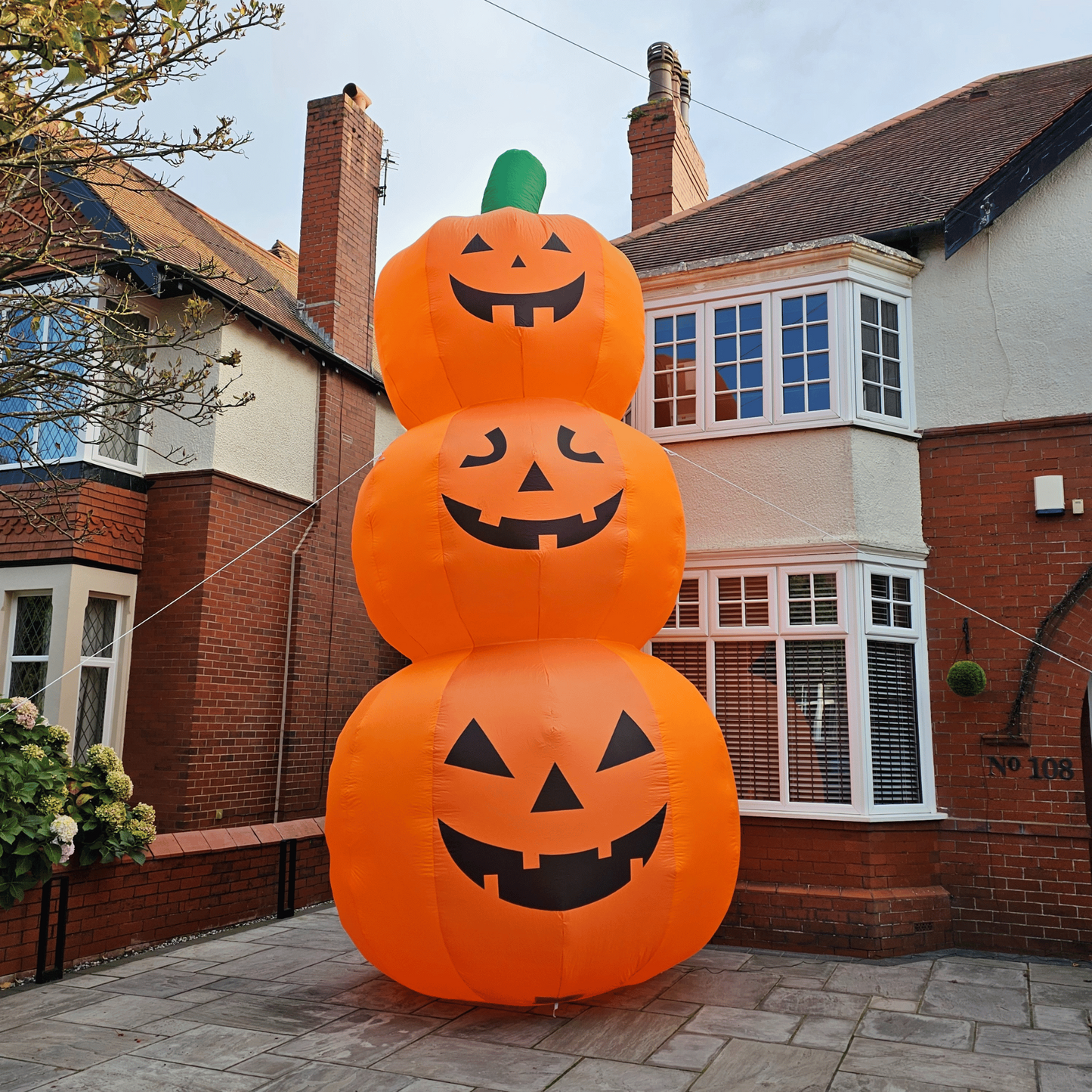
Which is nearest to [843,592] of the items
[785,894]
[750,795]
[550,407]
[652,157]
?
[750,795]

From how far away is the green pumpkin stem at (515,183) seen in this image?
7.11 m

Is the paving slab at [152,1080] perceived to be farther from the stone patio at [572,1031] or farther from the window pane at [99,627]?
the window pane at [99,627]

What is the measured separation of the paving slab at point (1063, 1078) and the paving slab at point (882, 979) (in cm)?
126

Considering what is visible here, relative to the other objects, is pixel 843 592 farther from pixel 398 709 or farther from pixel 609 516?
pixel 398 709

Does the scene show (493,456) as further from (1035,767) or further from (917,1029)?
(1035,767)

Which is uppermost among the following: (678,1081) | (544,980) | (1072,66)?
(1072,66)

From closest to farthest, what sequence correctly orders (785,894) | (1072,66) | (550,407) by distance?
1. (550,407)
2. (785,894)
3. (1072,66)

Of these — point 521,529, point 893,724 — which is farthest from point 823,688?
point 521,529

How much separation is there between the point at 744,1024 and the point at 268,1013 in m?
2.88

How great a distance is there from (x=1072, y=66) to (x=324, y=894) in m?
12.1

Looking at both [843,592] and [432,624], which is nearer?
[432,624]

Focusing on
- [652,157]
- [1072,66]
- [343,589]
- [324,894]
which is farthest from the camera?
[652,157]

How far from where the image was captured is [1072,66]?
1100 cm

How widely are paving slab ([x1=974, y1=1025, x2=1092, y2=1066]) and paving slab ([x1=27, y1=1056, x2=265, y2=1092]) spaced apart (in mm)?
3940
